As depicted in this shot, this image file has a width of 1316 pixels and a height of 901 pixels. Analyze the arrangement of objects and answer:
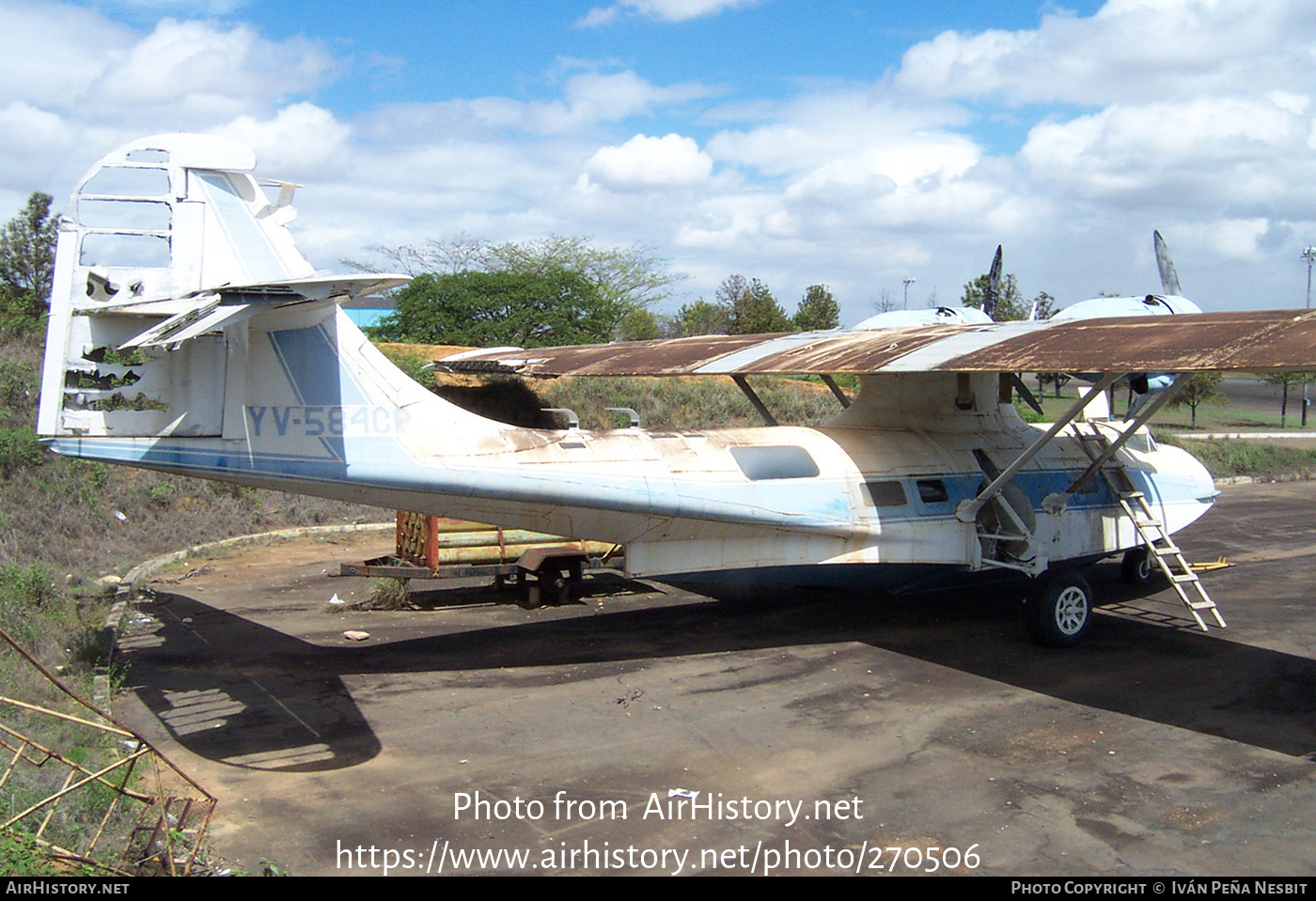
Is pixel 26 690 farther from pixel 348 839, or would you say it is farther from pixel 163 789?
pixel 348 839

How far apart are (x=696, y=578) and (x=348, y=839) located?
19.9 ft

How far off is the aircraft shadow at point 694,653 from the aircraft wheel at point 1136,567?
4.29ft

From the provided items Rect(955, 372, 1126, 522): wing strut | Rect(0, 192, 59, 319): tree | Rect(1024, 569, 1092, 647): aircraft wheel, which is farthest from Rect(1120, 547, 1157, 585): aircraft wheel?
Rect(0, 192, 59, 319): tree

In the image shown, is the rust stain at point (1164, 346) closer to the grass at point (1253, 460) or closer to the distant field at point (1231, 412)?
the grass at point (1253, 460)

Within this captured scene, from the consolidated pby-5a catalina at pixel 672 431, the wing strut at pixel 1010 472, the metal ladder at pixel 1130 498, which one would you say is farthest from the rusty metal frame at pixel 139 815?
the metal ladder at pixel 1130 498

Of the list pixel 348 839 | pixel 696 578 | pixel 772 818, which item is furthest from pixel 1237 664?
pixel 348 839

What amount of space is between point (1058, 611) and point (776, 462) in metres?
4.31

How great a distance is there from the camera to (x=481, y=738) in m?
9.69

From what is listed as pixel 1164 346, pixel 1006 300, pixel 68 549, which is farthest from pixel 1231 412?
pixel 68 549

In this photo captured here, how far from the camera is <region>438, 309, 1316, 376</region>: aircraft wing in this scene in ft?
31.2

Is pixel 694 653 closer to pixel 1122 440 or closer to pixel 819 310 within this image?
pixel 1122 440

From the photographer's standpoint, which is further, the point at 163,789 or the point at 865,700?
the point at 865,700
